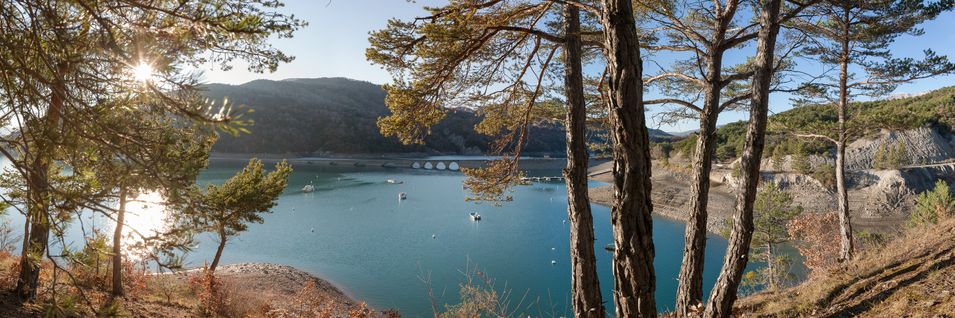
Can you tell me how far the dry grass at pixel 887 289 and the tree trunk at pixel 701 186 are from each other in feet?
3.43

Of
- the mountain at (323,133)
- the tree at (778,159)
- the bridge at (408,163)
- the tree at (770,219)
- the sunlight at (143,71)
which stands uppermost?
the mountain at (323,133)

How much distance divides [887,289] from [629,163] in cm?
384

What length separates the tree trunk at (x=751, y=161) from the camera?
12.6 ft

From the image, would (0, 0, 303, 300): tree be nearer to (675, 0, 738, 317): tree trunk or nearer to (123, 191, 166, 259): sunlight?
(123, 191, 166, 259): sunlight

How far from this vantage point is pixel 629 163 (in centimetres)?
228

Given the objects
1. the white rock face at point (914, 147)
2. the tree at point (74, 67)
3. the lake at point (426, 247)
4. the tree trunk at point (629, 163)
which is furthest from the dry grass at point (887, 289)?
the white rock face at point (914, 147)

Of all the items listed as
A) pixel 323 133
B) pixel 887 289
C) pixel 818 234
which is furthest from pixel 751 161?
pixel 323 133

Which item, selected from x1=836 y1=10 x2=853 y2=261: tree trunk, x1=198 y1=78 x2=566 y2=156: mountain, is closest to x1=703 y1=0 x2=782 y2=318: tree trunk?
x1=836 y1=10 x2=853 y2=261: tree trunk

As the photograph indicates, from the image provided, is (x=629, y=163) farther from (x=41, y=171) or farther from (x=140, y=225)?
(x=140, y=225)

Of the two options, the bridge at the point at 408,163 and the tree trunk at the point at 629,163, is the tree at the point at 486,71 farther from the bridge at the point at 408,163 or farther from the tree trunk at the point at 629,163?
the bridge at the point at 408,163

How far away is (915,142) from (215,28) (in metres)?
34.6

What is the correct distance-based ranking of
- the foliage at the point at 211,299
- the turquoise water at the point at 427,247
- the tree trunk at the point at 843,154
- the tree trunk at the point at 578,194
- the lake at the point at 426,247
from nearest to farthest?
the tree trunk at the point at 578,194 → the tree trunk at the point at 843,154 → the foliage at the point at 211,299 → the lake at the point at 426,247 → the turquoise water at the point at 427,247

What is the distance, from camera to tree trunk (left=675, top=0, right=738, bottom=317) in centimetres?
427

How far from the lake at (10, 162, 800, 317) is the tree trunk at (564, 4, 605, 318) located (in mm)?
7641
